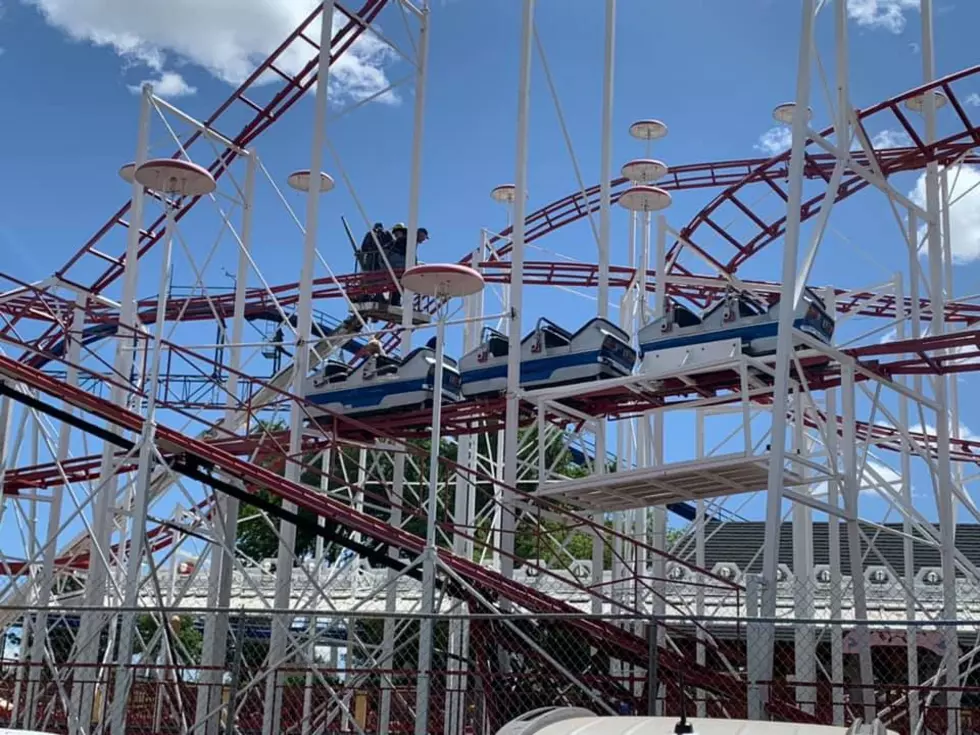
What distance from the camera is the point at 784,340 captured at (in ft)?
40.2

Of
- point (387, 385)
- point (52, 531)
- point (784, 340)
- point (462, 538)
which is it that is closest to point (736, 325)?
Result: point (784, 340)

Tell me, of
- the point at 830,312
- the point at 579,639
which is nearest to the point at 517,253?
the point at 830,312

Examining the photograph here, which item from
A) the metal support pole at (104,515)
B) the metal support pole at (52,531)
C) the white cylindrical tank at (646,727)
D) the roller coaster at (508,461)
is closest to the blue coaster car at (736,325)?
the roller coaster at (508,461)

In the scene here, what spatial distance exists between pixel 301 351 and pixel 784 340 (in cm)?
705

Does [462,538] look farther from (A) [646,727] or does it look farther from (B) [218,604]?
(A) [646,727]

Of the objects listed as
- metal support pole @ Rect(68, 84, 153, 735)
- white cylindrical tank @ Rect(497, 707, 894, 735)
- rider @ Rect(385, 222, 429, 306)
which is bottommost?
white cylindrical tank @ Rect(497, 707, 894, 735)

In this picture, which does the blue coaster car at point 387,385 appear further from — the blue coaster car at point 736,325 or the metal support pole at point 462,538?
the blue coaster car at point 736,325

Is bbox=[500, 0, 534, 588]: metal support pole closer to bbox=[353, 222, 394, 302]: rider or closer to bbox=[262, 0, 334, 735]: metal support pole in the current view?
bbox=[262, 0, 334, 735]: metal support pole

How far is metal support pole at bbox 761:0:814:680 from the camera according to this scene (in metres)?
12.0

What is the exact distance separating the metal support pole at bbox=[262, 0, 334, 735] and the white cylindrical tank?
7.38 metres

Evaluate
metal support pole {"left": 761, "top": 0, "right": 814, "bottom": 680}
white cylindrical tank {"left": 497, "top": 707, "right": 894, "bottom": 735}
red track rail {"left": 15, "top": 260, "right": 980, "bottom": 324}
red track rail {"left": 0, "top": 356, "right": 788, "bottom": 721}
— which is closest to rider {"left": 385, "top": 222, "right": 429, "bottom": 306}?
red track rail {"left": 15, "top": 260, "right": 980, "bottom": 324}

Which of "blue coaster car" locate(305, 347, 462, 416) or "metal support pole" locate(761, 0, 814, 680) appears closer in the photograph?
"metal support pole" locate(761, 0, 814, 680)

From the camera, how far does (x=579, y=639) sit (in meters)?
14.8

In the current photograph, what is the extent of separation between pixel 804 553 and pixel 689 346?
184 inches
